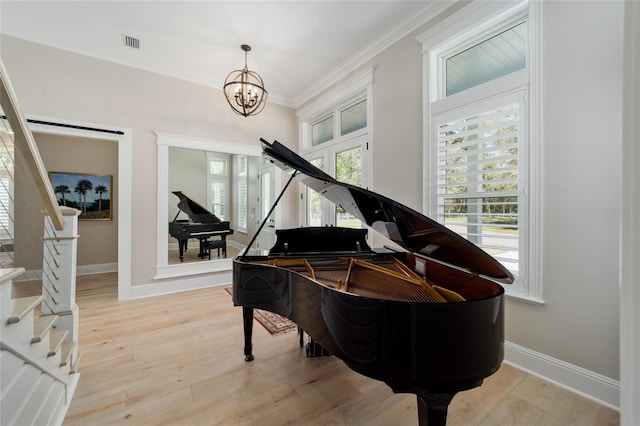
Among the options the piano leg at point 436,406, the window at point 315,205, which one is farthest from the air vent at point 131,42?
the piano leg at point 436,406

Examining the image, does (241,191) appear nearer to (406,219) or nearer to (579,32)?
(406,219)

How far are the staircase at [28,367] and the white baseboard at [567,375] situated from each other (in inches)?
120

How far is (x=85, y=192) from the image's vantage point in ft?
15.7

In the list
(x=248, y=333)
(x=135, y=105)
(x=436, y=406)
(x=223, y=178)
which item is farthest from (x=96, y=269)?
(x=436, y=406)

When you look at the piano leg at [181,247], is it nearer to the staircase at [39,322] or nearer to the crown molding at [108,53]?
the staircase at [39,322]

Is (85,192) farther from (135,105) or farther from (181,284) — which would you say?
(181,284)

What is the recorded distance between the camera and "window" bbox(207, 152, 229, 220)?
4.43 meters

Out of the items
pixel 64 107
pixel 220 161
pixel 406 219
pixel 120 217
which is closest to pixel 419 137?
pixel 406 219

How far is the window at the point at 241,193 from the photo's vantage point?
15.4 feet

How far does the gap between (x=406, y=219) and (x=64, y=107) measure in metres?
4.20

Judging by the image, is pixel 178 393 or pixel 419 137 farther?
pixel 419 137

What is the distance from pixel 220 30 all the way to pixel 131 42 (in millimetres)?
1218

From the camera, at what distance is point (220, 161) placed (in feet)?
14.6

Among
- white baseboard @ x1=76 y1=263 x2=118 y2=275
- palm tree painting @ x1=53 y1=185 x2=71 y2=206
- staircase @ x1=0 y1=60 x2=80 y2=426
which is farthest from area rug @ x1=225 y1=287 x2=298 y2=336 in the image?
palm tree painting @ x1=53 y1=185 x2=71 y2=206
